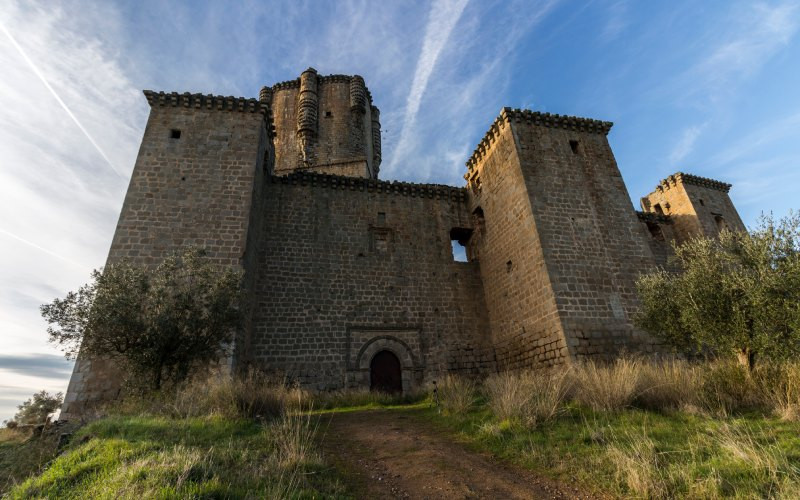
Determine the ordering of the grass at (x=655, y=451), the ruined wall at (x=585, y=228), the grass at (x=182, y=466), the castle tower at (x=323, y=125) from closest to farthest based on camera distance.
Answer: the grass at (x=182, y=466) → the grass at (x=655, y=451) → the ruined wall at (x=585, y=228) → the castle tower at (x=323, y=125)

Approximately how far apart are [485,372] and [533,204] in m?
6.42

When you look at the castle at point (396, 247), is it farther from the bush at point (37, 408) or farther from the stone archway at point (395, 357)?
the bush at point (37, 408)

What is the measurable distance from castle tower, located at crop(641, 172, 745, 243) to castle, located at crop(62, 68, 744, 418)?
7.14 m

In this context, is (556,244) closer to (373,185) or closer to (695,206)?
(373,185)

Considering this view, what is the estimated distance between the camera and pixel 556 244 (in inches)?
468

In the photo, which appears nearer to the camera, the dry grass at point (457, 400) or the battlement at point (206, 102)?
the dry grass at point (457, 400)

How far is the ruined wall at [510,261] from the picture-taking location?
37.2 feet

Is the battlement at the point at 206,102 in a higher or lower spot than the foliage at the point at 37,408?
higher

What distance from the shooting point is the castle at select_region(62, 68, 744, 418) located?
1137 cm

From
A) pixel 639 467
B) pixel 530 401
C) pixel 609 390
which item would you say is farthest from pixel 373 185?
pixel 639 467

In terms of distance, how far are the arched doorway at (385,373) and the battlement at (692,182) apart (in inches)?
699

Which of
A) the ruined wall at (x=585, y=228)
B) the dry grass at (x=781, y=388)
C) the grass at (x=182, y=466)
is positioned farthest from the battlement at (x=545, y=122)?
the grass at (x=182, y=466)

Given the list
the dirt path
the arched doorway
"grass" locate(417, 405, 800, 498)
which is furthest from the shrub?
the arched doorway

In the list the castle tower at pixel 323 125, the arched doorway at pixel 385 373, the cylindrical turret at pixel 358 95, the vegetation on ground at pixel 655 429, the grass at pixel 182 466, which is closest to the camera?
the grass at pixel 182 466
